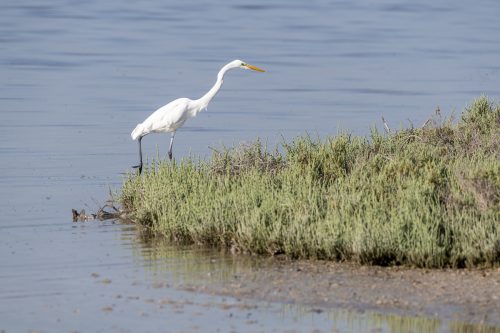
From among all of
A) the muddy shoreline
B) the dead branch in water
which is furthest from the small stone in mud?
the dead branch in water

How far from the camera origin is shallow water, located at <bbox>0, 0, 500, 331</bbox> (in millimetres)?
9562

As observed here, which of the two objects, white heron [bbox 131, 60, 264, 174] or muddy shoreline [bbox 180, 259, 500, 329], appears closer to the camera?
muddy shoreline [bbox 180, 259, 500, 329]

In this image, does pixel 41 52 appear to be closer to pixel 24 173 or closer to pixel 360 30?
pixel 360 30

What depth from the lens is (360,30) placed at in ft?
133

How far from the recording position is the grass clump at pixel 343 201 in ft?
32.6

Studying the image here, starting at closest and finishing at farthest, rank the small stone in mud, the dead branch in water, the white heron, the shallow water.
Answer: the small stone in mud → the shallow water → the dead branch in water → the white heron

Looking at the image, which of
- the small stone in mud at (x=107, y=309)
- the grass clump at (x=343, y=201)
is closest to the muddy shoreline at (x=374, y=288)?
the grass clump at (x=343, y=201)

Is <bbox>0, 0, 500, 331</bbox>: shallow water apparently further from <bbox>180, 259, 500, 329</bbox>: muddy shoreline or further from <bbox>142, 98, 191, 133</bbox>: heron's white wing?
<bbox>142, 98, 191, 133</bbox>: heron's white wing

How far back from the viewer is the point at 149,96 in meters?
24.2

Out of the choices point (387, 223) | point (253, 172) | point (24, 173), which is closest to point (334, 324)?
point (387, 223)

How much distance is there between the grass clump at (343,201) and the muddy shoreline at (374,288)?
0.70ft

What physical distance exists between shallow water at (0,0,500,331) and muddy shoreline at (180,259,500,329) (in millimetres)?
310

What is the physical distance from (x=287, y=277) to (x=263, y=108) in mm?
12961

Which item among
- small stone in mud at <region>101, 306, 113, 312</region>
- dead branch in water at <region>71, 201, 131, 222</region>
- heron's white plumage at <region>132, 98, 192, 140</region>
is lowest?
small stone in mud at <region>101, 306, 113, 312</region>
